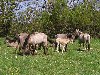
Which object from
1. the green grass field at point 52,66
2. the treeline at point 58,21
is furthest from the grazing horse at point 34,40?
the treeline at point 58,21

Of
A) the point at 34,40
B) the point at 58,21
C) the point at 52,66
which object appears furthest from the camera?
the point at 58,21

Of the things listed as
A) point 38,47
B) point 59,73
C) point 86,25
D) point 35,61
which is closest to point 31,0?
point 86,25

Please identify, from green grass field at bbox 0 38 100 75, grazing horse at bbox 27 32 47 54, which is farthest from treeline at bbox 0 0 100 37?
green grass field at bbox 0 38 100 75

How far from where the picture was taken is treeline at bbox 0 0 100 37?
41.2 metres

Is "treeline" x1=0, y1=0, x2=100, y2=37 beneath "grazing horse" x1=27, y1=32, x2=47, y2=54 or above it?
beneath

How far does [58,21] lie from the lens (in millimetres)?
43156

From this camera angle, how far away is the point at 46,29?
43062mm

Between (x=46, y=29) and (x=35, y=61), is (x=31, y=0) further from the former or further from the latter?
(x=35, y=61)

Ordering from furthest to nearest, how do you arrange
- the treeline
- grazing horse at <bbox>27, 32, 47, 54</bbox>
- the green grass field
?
Answer: 1. the treeline
2. grazing horse at <bbox>27, 32, 47, 54</bbox>
3. the green grass field

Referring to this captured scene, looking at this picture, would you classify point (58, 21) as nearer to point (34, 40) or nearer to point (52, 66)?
point (34, 40)

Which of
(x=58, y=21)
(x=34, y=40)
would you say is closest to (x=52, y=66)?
(x=34, y=40)

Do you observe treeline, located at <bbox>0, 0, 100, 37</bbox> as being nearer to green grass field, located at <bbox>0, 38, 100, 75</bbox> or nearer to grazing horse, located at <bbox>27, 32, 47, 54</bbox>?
grazing horse, located at <bbox>27, 32, 47, 54</bbox>

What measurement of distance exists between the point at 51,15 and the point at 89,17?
4.83 meters

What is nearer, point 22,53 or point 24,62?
point 24,62
